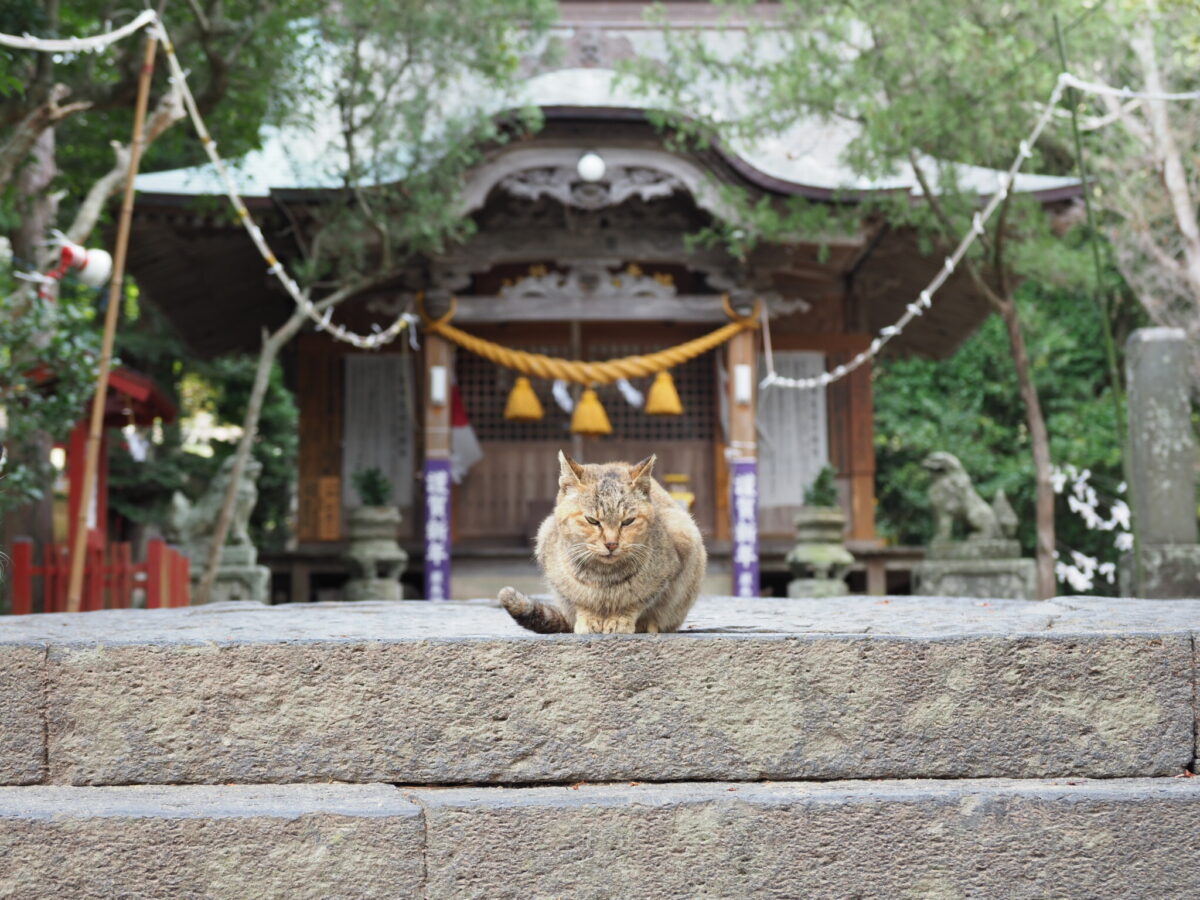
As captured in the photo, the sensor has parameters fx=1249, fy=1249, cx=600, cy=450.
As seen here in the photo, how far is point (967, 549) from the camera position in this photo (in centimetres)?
1364

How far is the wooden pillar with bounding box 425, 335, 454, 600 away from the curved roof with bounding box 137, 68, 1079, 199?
242 centimetres

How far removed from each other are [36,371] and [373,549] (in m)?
4.68

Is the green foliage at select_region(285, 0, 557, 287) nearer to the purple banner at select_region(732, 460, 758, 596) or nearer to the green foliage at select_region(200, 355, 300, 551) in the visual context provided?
the purple banner at select_region(732, 460, 758, 596)

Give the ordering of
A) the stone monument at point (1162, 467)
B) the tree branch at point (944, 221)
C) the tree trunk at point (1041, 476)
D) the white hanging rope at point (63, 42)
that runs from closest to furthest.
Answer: the white hanging rope at point (63, 42) < the stone monument at point (1162, 467) < the tree branch at point (944, 221) < the tree trunk at point (1041, 476)

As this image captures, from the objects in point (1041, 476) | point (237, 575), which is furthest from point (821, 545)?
point (237, 575)

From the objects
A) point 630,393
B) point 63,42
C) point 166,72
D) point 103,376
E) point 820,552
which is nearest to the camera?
point 63,42

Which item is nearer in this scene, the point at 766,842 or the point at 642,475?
the point at 766,842

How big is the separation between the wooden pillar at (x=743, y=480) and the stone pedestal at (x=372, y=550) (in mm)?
3673

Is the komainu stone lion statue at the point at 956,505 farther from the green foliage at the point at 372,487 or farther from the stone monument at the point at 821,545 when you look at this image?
the green foliage at the point at 372,487

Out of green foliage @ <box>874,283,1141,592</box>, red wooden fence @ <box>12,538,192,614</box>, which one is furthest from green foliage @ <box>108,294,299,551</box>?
green foliage @ <box>874,283,1141,592</box>

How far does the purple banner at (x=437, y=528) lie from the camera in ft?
44.4

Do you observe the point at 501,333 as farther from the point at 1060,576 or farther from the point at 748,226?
the point at 1060,576

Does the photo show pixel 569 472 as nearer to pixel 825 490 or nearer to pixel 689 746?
pixel 689 746

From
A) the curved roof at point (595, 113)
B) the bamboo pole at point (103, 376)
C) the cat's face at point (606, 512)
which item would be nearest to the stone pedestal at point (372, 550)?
the curved roof at point (595, 113)
